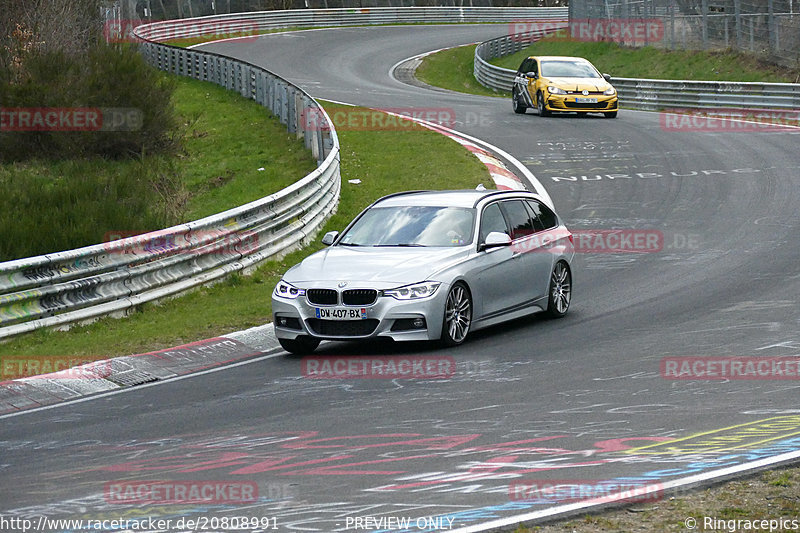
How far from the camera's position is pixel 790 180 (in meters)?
22.5

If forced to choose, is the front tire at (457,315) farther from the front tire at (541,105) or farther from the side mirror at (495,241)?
the front tire at (541,105)

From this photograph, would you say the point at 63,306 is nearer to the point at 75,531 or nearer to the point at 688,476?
the point at 75,531

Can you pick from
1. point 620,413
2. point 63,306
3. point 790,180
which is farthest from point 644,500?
point 790,180

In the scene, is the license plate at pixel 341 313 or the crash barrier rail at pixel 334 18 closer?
the license plate at pixel 341 313

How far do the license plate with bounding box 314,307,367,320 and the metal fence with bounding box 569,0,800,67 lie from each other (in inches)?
1175

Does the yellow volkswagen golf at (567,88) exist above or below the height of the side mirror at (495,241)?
below

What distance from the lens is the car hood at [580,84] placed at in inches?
1282

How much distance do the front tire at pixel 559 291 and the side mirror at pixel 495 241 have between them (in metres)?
1.09

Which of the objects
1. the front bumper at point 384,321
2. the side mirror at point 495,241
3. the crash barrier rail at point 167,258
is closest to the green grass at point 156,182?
Answer: the crash barrier rail at point 167,258

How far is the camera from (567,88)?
32625 mm

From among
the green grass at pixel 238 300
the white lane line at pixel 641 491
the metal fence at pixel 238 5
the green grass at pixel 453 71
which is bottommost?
the green grass at pixel 453 71

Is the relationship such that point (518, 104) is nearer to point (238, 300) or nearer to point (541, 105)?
point (541, 105)

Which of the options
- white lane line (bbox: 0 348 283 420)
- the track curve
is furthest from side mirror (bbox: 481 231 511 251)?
white lane line (bbox: 0 348 283 420)

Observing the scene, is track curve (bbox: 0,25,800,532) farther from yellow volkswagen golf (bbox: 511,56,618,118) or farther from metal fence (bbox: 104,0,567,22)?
metal fence (bbox: 104,0,567,22)
